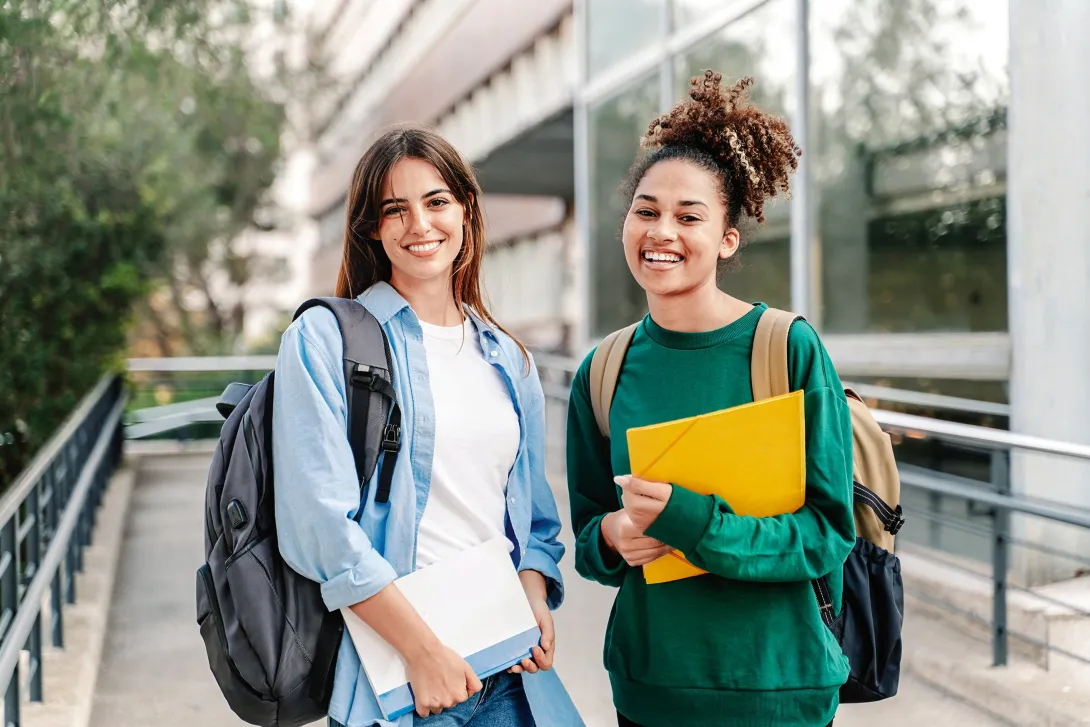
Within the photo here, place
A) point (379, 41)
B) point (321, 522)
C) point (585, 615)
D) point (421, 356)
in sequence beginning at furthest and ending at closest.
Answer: point (379, 41) → point (585, 615) → point (421, 356) → point (321, 522)

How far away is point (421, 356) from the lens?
2.01 metres

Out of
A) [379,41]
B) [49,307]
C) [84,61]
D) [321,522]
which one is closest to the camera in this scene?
[321,522]

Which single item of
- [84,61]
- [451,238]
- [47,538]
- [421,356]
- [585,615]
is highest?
[84,61]

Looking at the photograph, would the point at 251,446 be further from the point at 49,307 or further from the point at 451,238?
the point at 49,307

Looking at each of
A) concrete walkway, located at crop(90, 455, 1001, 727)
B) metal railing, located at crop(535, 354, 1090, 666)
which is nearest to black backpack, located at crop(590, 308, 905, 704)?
metal railing, located at crop(535, 354, 1090, 666)

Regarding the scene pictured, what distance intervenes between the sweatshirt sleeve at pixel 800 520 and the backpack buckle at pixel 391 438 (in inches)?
18.3

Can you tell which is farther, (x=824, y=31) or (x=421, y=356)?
(x=824, y=31)

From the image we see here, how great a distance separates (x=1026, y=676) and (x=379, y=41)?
28.6 meters

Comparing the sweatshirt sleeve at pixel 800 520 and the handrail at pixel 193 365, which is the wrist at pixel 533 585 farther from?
the handrail at pixel 193 365

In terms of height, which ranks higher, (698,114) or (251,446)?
(698,114)

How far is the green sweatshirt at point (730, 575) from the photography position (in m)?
1.81

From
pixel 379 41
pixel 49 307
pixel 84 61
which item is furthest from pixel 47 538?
pixel 379 41

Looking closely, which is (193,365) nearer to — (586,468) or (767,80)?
(767,80)

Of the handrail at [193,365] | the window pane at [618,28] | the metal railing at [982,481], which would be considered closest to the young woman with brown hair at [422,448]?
the metal railing at [982,481]
